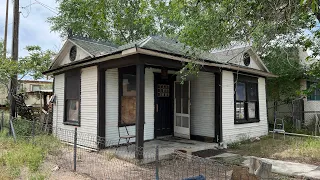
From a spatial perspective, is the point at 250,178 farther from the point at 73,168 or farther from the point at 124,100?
the point at 124,100

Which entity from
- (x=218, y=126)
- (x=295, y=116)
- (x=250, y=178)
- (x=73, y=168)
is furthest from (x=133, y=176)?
(x=295, y=116)

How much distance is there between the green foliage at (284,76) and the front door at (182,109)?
600 centimetres

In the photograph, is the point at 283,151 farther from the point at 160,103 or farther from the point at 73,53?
the point at 73,53

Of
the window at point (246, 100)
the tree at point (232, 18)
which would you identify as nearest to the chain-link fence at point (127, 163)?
the tree at point (232, 18)

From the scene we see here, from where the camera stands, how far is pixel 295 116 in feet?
44.3

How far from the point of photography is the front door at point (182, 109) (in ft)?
30.6

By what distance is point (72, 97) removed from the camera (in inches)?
351

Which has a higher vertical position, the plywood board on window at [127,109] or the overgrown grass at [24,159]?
the plywood board on window at [127,109]

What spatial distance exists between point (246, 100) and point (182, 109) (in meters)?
2.71

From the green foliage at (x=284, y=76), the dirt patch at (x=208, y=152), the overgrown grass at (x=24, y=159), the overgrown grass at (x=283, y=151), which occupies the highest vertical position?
the green foliage at (x=284, y=76)

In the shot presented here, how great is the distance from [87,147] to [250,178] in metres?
5.62

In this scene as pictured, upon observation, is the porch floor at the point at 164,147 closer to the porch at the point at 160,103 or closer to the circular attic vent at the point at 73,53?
the porch at the point at 160,103

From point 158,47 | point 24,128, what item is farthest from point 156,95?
point 24,128

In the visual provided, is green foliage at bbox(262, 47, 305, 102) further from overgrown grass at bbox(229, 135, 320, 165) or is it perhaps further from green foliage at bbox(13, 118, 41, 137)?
green foliage at bbox(13, 118, 41, 137)
